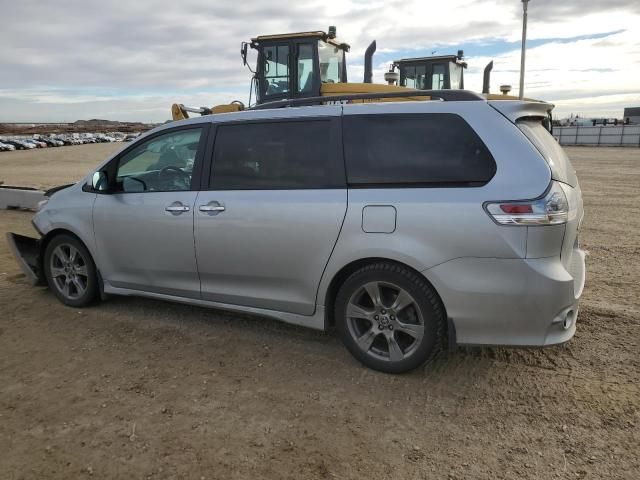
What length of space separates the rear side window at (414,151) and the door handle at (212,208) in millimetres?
1053

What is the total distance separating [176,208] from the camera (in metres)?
4.31

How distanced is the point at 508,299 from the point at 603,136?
39794 mm

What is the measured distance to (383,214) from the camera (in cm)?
351

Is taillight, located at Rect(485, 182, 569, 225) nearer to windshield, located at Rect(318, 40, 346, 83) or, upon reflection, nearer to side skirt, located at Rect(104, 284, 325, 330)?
side skirt, located at Rect(104, 284, 325, 330)

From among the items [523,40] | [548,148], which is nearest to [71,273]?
[548,148]

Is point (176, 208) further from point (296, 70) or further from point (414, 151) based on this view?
point (296, 70)

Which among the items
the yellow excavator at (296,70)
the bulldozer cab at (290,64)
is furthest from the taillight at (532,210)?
the bulldozer cab at (290,64)

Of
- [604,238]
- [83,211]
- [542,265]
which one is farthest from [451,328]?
[604,238]

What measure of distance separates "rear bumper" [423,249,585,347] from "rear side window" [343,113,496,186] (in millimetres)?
548

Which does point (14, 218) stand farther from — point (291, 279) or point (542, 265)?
point (542, 265)

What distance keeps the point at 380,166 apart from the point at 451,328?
1.15m

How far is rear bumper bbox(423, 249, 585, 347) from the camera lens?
318 centimetres

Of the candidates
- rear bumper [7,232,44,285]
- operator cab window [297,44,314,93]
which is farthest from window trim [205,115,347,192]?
operator cab window [297,44,314,93]

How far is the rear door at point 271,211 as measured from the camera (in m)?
3.76
